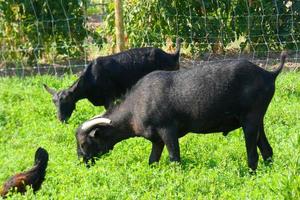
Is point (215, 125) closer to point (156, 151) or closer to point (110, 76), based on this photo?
point (156, 151)

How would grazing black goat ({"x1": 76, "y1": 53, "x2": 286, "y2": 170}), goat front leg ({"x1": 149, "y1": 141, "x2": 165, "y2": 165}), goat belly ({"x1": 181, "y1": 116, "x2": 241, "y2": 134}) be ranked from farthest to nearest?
goat front leg ({"x1": 149, "y1": 141, "x2": 165, "y2": 165}) → goat belly ({"x1": 181, "y1": 116, "x2": 241, "y2": 134}) → grazing black goat ({"x1": 76, "y1": 53, "x2": 286, "y2": 170})

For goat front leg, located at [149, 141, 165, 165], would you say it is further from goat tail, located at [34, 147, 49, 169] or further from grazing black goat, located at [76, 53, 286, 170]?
goat tail, located at [34, 147, 49, 169]

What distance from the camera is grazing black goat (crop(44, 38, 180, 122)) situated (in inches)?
412

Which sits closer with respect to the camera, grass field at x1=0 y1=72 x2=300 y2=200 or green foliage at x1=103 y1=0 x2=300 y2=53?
grass field at x1=0 y1=72 x2=300 y2=200

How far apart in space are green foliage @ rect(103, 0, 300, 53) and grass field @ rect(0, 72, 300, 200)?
1593 mm

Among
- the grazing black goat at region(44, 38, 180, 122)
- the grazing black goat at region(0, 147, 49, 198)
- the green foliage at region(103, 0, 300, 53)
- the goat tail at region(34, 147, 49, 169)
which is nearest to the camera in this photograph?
the grazing black goat at region(0, 147, 49, 198)

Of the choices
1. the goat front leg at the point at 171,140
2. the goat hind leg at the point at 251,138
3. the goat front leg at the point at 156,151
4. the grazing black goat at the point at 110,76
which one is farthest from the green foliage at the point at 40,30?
the goat hind leg at the point at 251,138

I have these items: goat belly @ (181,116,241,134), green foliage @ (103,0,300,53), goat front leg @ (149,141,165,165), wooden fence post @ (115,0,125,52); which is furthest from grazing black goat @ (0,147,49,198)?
green foliage @ (103,0,300,53)

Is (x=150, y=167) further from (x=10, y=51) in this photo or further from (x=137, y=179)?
(x=10, y=51)

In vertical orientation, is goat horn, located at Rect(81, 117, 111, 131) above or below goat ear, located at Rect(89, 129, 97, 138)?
above

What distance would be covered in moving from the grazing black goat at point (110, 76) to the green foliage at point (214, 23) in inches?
120

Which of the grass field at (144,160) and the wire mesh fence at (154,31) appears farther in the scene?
the wire mesh fence at (154,31)

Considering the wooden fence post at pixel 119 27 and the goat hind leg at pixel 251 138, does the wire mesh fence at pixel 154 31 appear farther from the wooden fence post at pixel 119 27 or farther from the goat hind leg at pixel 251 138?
the goat hind leg at pixel 251 138

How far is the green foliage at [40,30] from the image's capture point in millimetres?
14023
